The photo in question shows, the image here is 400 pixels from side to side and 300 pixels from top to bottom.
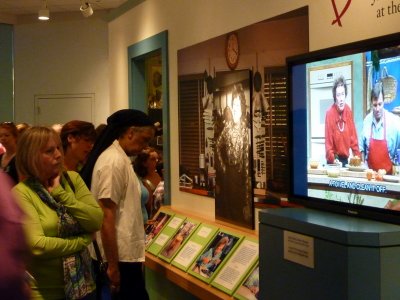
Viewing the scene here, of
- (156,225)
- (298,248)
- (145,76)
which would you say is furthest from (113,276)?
(145,76)

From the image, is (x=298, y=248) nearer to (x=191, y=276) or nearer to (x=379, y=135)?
(x=379, y=135)

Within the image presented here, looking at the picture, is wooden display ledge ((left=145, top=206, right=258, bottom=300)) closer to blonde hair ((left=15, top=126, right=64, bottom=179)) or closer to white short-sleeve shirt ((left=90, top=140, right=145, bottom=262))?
white short-sleeve shirt ((left=90, top=140, right=145, bottom=262))

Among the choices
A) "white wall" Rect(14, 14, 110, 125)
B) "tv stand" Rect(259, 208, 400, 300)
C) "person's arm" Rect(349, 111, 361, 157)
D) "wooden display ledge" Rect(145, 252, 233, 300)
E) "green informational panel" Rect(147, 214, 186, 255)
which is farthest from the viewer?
"white wall" Rect(14, 14, 110, 125)

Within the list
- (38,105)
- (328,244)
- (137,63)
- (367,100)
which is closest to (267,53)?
(367,100)

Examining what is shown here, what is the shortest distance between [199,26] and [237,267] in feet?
6.34

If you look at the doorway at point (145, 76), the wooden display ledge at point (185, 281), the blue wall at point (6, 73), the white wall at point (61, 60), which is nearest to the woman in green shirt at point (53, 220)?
the wooden display ledge at point (185, 281)

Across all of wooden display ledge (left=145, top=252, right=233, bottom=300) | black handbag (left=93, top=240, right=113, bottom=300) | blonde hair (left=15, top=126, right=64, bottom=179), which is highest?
blonde hair (left=15, top=126, right=64, bottom=179)

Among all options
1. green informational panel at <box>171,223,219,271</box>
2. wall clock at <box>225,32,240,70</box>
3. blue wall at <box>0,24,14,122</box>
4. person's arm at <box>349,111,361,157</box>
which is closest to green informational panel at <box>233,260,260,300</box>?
green informational panel at <box>171,223,219,271</box>

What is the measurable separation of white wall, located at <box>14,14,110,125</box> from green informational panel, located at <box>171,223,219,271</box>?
514cm

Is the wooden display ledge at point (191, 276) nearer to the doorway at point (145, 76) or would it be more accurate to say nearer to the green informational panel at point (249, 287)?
the green informational panel at point (249, 287)

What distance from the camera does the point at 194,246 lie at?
12.7 ft

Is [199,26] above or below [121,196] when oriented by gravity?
above

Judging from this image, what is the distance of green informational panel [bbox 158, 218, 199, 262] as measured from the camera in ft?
13.3

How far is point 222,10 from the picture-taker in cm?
399
